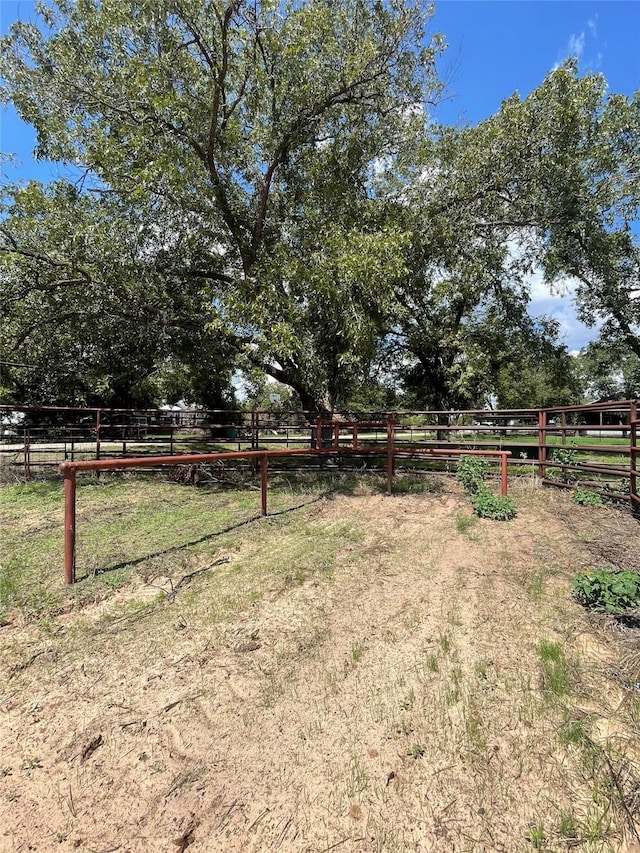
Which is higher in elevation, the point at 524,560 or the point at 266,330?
the point at 266,330

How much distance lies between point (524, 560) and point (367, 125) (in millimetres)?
8489

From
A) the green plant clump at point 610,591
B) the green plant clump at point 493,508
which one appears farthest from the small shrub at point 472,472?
the green plant clump at point 610,591

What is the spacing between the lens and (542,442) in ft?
25.4

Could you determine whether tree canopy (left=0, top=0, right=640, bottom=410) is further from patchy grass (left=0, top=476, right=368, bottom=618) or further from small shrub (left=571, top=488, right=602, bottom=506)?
small shrub (left=571, top=488, right=602, bottom=506)

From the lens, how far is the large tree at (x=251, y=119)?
6699mm

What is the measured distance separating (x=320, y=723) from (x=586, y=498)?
544 centimetres

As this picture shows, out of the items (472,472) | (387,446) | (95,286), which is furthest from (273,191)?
(472,472)

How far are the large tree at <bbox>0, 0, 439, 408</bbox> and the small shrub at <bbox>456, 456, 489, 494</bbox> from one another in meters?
2.50

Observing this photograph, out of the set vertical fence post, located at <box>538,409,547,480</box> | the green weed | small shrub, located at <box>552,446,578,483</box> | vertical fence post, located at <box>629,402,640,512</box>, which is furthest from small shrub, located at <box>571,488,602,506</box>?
the green weed

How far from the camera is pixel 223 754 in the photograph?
183 cm

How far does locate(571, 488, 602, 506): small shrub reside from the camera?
590 cm

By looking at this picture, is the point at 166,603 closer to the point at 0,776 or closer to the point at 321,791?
the point at 0,776

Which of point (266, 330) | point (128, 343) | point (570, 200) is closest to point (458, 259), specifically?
point (570, 200)

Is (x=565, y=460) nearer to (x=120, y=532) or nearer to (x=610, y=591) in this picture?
(x=610, y=591)
